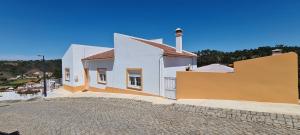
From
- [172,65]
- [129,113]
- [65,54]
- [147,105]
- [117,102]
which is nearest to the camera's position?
[129,113]

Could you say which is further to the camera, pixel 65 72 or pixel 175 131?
pixel 65 72

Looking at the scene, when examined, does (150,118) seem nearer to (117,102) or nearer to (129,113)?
(129,113)

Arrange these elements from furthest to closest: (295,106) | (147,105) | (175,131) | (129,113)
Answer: (147,105) < (129,113) < (295,106) < (175,131)

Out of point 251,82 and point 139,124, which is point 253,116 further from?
point 139,124

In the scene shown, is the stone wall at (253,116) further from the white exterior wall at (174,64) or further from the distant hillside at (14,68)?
the distant hillside at (14,68)

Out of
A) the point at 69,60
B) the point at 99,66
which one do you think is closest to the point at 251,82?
the point at 99,66

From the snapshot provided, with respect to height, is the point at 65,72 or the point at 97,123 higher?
the point at 65,72

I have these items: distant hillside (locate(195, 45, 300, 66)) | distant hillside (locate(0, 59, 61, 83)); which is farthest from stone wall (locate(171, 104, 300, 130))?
distant hillside (locate(0, 59, 61, 83))

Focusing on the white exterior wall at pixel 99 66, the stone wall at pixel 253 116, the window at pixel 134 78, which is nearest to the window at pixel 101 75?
the white exterior wall at pixel 99 66

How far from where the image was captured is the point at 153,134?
25.8 feet

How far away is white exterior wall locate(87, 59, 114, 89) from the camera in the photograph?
19312 millimetres

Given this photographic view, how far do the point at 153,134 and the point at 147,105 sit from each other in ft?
16.4

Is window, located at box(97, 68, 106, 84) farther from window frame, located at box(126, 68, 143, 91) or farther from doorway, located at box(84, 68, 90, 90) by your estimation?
window frame, located at box(126, 68, 143, 91)

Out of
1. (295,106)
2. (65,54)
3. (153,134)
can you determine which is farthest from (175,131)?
(65,54)
